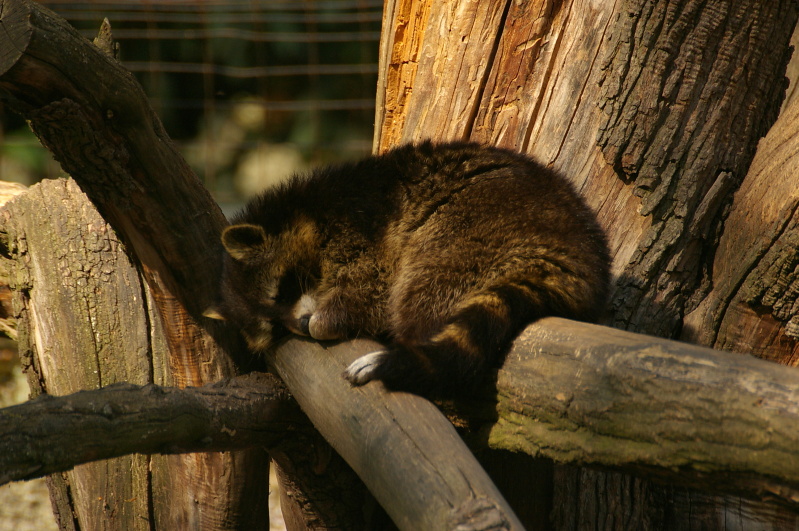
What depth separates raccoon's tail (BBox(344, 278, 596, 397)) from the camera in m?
2.36

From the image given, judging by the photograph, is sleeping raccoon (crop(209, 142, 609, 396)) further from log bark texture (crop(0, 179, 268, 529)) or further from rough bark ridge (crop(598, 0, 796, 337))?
log bark texture (crop(0, 179, 268, 529))

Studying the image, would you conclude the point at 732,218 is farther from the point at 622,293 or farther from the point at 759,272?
the point at 622,293

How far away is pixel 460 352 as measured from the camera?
240 centimetres

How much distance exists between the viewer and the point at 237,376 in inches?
116

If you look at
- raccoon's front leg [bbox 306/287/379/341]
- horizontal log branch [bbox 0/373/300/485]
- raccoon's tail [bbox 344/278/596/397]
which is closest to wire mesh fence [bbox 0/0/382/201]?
raccoon's front leg [bbox 306/287/379/341]

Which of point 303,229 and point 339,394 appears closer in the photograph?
point 339,394

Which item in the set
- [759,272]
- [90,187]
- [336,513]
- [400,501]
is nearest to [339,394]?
[400,501]

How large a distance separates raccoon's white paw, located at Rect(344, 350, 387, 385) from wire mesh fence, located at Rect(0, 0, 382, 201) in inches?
240

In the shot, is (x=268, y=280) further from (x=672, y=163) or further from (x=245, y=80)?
(x=245, y=80)

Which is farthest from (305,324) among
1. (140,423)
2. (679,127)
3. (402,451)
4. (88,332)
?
(679,127)

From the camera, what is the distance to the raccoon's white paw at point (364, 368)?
93.7 inches

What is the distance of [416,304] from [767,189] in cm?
152

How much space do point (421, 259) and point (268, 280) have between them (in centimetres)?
71

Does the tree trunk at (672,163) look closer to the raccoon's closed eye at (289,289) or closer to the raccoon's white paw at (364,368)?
the raccoon's white paw at (364,368)
